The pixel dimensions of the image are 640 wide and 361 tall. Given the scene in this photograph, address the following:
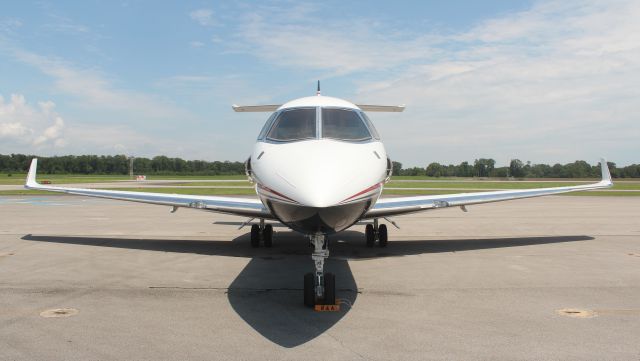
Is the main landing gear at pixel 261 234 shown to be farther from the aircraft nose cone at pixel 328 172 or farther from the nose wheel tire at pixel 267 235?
the aircraft nose cone at pixel 328 172

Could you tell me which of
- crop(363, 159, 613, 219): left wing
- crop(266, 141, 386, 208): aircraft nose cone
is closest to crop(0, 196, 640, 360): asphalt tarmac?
crop(363, 159, 613, 219): left wing

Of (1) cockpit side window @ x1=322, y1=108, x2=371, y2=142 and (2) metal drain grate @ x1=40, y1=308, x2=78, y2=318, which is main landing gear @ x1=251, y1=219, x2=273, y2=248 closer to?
(1) cockpit side window @ x1=322, y1=108, x2=371, y2=142

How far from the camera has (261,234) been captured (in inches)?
490

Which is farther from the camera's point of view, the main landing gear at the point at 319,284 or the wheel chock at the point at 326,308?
the wheel chock at the point at 326,308

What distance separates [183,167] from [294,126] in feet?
519

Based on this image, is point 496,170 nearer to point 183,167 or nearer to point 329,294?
point 183,167

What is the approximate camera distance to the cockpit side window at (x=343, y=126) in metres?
6.75

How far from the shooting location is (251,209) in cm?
979

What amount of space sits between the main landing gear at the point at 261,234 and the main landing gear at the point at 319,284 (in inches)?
225

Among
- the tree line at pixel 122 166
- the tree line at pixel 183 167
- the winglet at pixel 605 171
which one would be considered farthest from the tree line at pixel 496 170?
the winglet at pixel 605 171

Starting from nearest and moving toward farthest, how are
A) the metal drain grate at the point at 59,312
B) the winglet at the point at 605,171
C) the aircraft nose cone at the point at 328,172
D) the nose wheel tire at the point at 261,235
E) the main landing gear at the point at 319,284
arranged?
the aircraft nose cone at the point at 328,172 < the metal drain grate at the point at 59,312 < the main landing gear at the point at 319,284 < the nose wheel tire at the point at 261,235 < the winglet at the point at 605,171

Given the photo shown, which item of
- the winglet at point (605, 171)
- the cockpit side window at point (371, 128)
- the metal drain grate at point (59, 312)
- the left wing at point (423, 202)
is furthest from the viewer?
the winglet at point (605, 171)

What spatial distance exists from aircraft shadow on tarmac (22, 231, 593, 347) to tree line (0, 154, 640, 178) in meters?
124

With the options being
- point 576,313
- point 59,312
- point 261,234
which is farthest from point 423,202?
point 59,312
